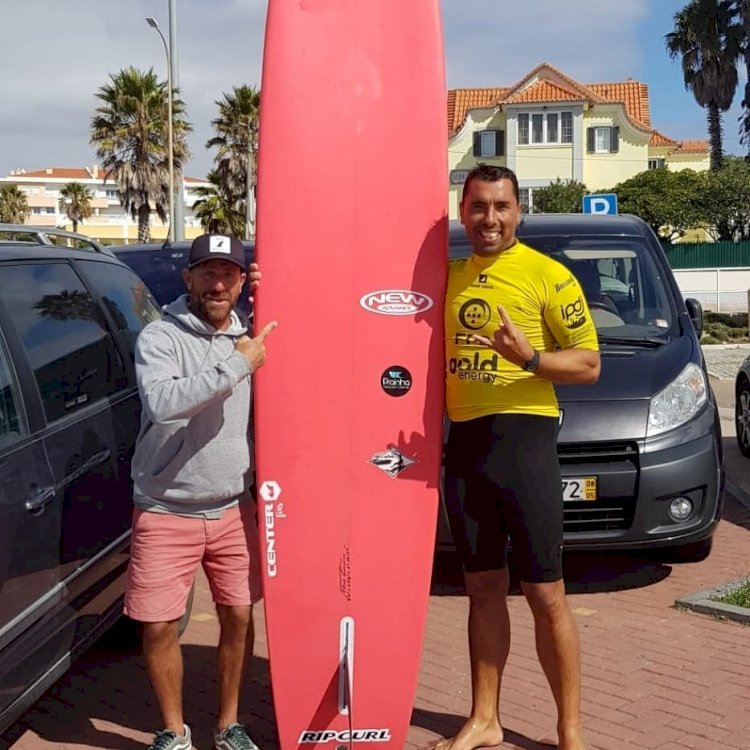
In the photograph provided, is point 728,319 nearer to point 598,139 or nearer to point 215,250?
point 215,250

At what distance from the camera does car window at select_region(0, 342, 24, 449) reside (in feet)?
11.1

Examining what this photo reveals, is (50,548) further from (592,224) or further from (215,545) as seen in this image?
(592,224)

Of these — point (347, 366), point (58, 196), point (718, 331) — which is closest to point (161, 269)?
point (347, 366)

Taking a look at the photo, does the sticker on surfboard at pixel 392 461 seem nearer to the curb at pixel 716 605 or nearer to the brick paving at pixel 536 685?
the brick paving at pixel 536 685

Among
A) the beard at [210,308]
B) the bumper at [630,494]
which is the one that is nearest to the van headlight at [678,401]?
the bumper at [630,494]

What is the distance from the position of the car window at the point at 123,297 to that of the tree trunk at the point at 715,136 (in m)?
42.5

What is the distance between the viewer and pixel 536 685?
4383 mm

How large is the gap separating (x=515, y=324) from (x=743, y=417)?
6812 millimetres

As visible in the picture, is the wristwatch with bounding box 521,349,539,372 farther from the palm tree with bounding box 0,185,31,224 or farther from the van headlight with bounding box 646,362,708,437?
the palm tree with bounding box 0,185,31,224

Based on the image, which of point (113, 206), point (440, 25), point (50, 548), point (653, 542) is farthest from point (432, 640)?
point (113, 206)

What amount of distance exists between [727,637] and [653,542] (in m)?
0.64

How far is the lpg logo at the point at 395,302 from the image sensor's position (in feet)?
12.6

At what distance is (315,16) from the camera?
4109 mm

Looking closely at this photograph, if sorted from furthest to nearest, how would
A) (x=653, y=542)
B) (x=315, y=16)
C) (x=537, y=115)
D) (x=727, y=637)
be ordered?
(x=537, y=115), (x=653, y=542), (x=727, y=637), (x=315, y=16)
